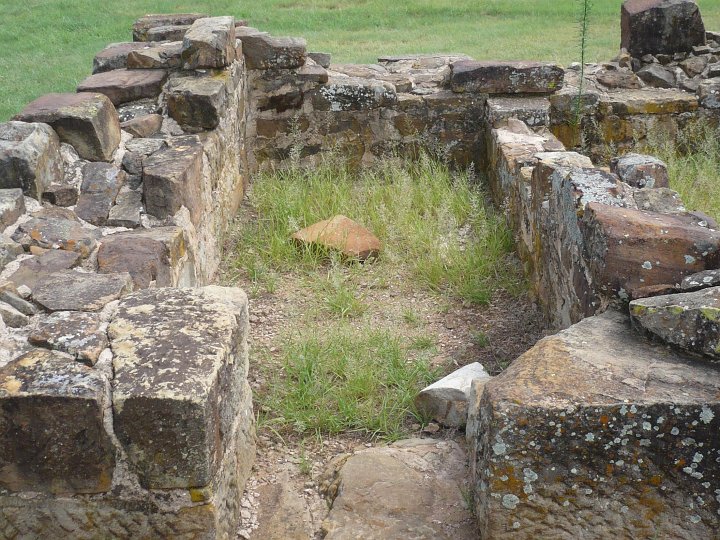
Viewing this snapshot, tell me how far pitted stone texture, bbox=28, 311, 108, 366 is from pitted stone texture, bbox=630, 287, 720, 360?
1673 mm

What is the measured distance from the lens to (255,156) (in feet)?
21.5

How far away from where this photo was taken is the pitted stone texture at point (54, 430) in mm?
2252

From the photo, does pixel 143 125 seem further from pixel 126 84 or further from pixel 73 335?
pixel 73 335

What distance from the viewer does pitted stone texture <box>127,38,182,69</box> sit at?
18.5 feet

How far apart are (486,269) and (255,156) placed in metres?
2.54

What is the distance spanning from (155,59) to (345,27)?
6.66 meters

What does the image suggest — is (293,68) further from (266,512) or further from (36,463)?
(36,463)

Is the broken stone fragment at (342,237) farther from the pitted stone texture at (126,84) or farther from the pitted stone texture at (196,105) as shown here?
the pitted stone texture at (126,84)

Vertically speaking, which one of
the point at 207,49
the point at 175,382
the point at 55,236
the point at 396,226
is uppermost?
the point at 207,49

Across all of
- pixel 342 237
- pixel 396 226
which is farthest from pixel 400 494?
pixel 396 226

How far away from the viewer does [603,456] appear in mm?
2170

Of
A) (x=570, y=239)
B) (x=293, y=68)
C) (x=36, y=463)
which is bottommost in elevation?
(x=36, y=463)

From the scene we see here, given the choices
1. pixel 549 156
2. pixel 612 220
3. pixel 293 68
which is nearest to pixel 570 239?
pixel 612 220

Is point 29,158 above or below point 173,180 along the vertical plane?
above
